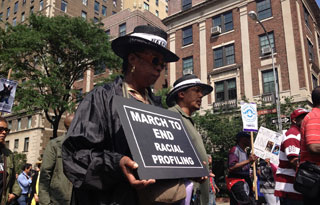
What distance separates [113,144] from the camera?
1796mm

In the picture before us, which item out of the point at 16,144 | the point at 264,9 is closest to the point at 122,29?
the point at 264,9

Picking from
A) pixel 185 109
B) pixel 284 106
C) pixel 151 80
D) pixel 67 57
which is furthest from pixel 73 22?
pixel 151 80

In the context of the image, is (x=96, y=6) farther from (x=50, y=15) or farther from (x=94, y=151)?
(x=94, y=151)

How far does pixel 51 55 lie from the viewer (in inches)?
792

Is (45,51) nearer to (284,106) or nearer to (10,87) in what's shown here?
(10,87)

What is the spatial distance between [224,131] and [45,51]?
45.3ft

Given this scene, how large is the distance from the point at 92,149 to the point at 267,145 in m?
7.01

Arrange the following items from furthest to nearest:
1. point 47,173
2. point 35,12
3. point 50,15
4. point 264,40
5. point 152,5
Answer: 1. point 152,5
2. point 50,15
3. point 35,12
4. point 264,40
5. point 47,173

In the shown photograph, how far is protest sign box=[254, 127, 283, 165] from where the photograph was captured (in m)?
7.58

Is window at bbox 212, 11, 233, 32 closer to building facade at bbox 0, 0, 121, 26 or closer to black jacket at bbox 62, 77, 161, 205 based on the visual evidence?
building facade at bbox 0, 0, 121, 26

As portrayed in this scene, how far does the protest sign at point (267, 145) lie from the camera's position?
24.9 ft

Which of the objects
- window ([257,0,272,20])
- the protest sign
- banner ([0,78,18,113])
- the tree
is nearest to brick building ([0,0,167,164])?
the tree

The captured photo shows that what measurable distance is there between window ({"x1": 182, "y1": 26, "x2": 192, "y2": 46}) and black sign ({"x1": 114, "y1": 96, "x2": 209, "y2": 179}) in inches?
1034

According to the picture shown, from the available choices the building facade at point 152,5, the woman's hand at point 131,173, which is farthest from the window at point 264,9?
the building facade at point 152,5
